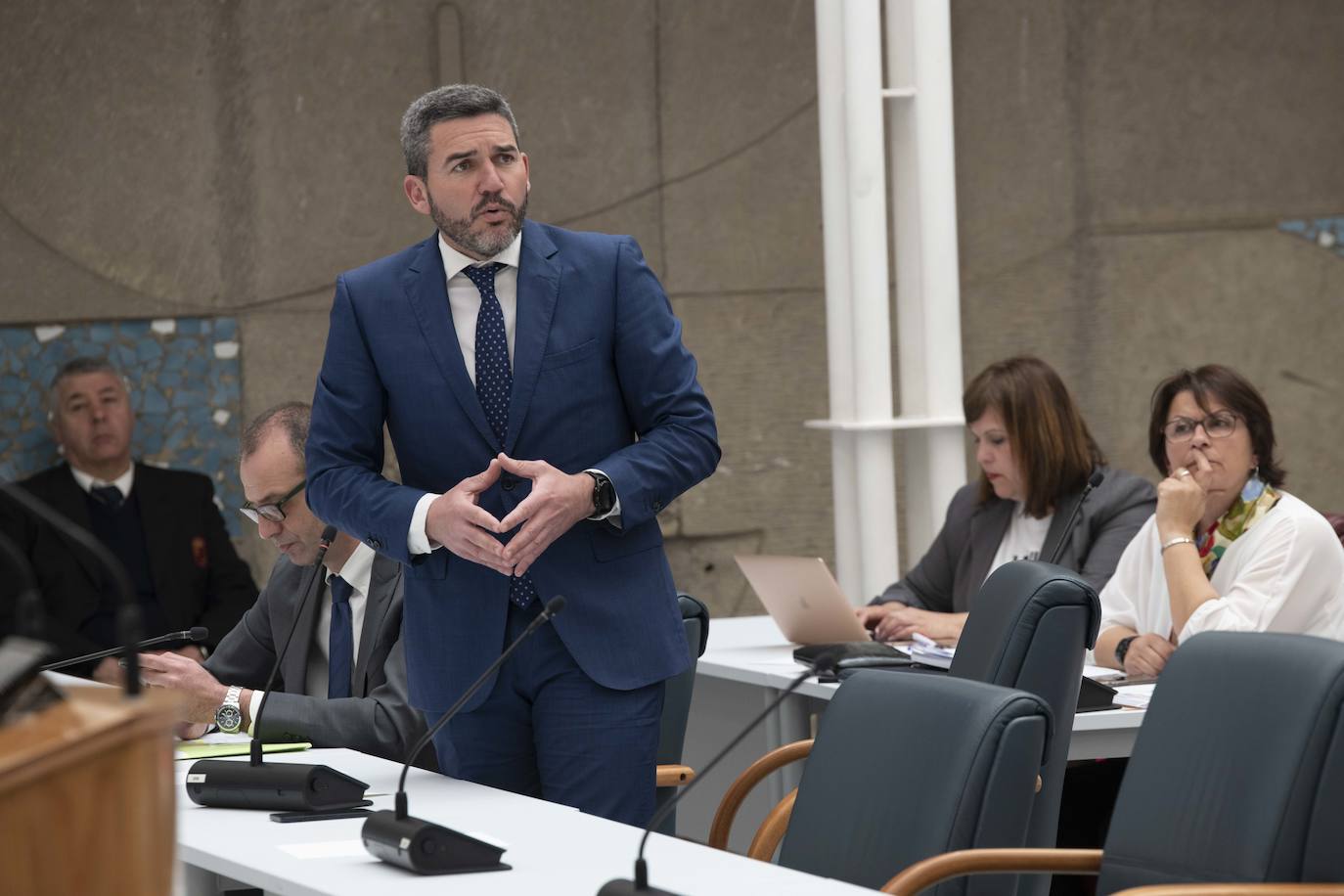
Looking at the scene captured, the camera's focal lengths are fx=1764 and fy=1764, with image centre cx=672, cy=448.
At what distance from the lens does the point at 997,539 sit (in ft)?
14.2

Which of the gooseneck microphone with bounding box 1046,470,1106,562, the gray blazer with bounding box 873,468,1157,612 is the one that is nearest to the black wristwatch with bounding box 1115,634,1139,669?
the gooseneck microphone with bounding box 1046,470,1106,562

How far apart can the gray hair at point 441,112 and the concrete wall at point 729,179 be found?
11.8 feet

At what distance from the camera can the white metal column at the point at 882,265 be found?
510 centimetres

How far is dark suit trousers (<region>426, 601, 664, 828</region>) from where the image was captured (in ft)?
8.14

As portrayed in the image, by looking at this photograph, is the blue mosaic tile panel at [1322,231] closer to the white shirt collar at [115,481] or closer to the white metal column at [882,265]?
the white metal column at [882,265]

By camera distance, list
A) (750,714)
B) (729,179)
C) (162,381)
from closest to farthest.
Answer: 1. (750,714)
2. (162,381)
3. (729,179)

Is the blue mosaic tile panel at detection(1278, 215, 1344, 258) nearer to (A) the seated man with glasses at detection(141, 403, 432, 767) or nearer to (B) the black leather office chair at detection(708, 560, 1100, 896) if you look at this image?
(B) the black leather office chair at detection(708, 560, 1100, 896)

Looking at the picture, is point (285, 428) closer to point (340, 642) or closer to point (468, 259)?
point (340, 642)

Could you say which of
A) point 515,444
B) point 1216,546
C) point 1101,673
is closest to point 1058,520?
point 1216,546

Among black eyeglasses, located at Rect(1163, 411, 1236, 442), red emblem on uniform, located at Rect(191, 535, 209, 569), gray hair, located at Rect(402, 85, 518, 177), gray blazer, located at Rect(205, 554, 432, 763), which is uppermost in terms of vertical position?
gray hair, located at Rect(402, 85, 518, 177)

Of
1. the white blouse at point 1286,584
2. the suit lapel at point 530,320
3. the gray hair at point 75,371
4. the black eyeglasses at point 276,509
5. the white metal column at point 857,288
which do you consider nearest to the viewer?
the suit lapel at point 530,320

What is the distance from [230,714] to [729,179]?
400cm

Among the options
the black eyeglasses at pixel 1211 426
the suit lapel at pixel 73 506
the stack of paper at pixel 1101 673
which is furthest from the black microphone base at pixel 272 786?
the suit lapel at pixel 73 506

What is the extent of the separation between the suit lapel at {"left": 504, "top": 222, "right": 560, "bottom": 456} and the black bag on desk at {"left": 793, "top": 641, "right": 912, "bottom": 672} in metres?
1.13
